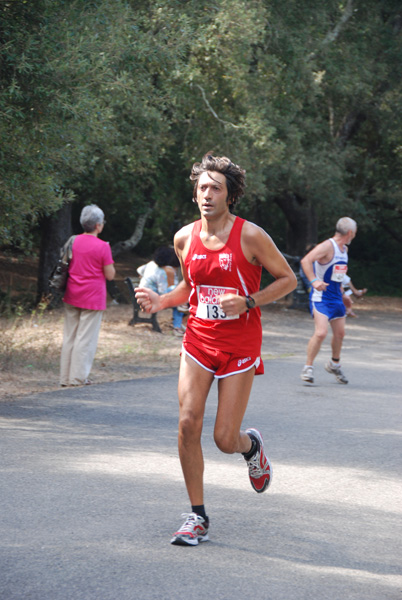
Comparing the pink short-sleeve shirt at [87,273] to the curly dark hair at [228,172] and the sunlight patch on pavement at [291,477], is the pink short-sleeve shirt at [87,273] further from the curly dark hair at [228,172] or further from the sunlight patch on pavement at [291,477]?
the curly dark hair at [228,172]

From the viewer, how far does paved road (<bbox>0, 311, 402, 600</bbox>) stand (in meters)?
4.07

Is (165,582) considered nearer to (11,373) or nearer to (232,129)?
(11,373)

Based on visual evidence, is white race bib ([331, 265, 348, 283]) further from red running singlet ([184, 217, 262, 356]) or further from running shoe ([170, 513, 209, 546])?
running shoe ([170, 513, 209, 546])

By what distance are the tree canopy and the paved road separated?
3027 millimetres

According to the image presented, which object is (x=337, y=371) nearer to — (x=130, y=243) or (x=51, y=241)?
(x=51, y=241)

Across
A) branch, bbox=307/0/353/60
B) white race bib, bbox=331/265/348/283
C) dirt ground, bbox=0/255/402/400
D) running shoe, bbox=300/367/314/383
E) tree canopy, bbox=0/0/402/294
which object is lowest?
dirt ground, bbox=0/255/402/400

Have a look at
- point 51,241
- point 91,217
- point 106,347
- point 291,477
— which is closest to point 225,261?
point 291,477

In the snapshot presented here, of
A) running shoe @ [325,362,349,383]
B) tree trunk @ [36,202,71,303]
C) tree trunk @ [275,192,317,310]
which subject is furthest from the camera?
tree trunk @ [275,192,317,310]

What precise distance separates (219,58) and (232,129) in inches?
71.8

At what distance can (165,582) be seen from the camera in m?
4.02

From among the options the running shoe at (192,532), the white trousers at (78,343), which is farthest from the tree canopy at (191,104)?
the running shoe at (192,532)

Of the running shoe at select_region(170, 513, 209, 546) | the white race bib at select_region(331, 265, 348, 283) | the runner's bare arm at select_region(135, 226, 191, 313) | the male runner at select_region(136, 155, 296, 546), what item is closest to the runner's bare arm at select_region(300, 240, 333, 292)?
the white race bib at select_region(331, 265, 348, 283)

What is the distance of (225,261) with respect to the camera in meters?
4.76

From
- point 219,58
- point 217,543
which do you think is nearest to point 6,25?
point 217,543
